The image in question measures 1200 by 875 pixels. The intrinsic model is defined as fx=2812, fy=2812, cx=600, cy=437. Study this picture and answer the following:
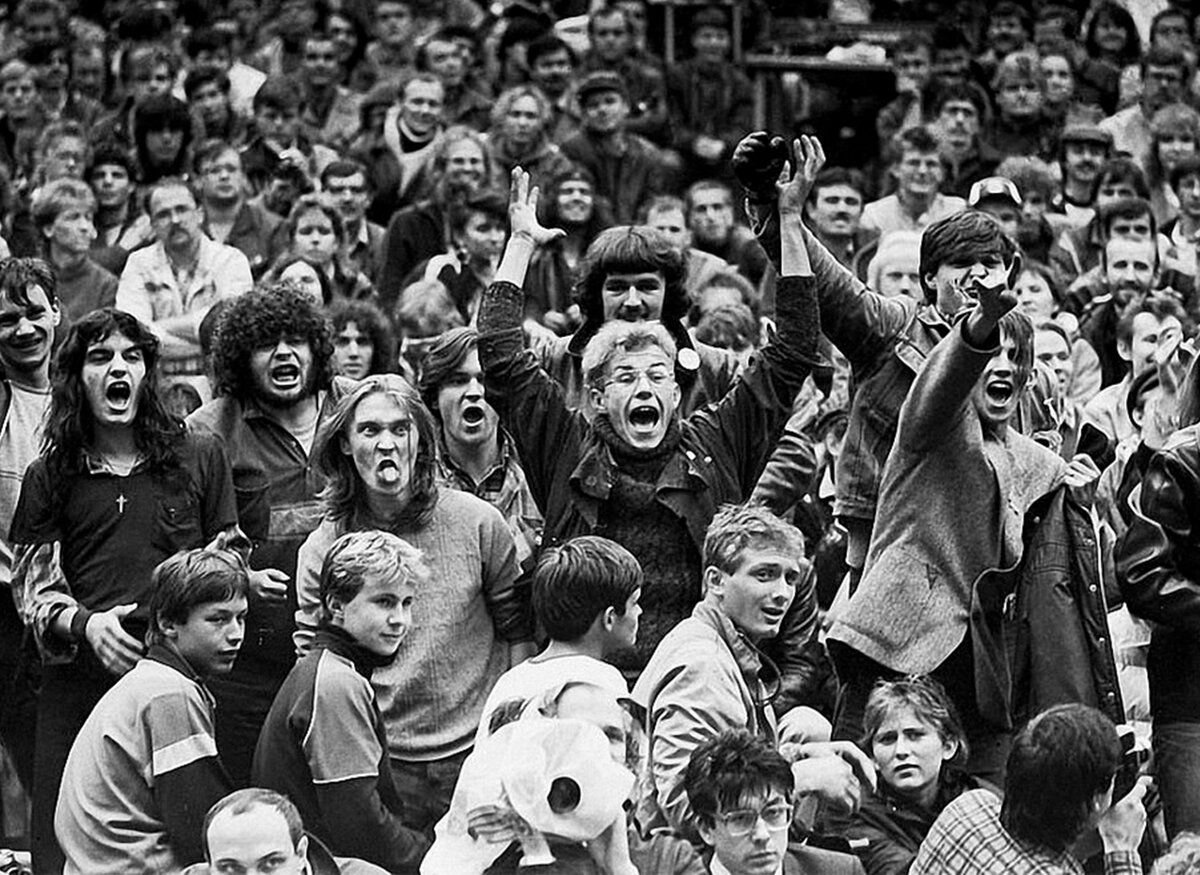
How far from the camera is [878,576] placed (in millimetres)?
7254

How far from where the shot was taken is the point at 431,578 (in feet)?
24.8

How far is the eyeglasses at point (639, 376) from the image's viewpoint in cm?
753

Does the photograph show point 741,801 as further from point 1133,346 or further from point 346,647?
point 1133,346

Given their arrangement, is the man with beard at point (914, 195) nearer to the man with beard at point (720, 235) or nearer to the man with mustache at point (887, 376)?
the man with beard at point (720, 235)

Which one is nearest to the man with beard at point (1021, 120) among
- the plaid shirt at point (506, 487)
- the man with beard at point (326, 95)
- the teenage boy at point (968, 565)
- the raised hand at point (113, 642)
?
the man with beard at point (326, 95)

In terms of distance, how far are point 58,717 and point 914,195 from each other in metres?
6.04

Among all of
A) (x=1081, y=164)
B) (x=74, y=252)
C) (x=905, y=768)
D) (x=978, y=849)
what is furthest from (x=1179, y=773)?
(x=1081, y=164)

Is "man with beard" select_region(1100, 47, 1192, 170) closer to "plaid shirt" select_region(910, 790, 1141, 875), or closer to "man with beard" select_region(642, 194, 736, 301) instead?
"man with beard" select_region(642, 194, 736, 301)

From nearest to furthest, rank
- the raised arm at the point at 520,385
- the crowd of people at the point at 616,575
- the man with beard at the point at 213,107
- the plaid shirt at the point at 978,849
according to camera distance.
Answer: the plaid shirt at the point at 978,849, the crowd of people at the point at 616,575, the raised arm at the point at 520,385, the man with beard at the point at 213,107

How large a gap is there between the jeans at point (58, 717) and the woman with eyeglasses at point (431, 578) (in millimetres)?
603

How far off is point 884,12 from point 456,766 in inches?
401

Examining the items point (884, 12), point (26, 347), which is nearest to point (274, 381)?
point (26, 347)

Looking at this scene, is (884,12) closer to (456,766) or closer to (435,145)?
(435,145)

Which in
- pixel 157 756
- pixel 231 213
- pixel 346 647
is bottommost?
pixel 231 213
